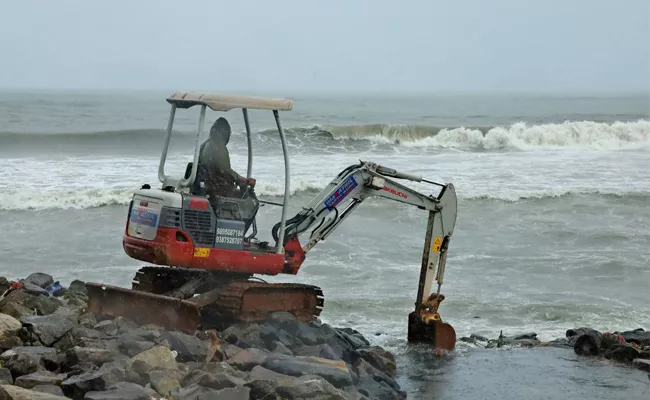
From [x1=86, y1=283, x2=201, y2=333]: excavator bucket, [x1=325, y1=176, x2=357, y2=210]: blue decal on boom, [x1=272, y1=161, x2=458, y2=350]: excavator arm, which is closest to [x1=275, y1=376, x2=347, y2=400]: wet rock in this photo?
[x1=86, y1=283, x2=201, y2=333]: excavator bucket

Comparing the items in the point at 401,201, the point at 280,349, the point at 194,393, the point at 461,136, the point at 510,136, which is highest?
the point at 401,201

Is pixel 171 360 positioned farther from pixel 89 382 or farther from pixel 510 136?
pixel 510 136

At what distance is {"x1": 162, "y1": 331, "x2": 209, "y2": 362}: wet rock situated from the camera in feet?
28.9

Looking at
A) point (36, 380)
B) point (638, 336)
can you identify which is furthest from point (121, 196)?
point (36, 380)

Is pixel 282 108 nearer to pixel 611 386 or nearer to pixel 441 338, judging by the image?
pixel 441 338

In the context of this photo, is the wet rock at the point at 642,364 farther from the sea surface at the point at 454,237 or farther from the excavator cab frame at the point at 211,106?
the excavator cab frame at the point at 211,106

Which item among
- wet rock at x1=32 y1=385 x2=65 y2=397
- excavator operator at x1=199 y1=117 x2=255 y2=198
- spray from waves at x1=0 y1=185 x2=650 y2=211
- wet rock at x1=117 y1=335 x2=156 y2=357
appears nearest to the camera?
wet rock at x1=32 y1=385 x2=65 y2=397

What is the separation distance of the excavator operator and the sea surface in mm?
902

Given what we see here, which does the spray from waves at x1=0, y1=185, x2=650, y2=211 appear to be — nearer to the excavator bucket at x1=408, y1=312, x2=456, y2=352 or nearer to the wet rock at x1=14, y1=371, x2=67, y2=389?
the excavator bucket at x1=408, y1=312, x2=456, y2=352

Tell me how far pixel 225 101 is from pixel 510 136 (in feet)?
123

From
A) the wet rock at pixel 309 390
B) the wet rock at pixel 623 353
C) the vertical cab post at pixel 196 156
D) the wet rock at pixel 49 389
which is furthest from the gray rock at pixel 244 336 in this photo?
the wet rock at pixel 623 353

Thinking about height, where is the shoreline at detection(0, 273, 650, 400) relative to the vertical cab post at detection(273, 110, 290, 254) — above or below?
below

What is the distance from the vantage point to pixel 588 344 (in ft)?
40.8

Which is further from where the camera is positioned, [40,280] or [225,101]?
[40,280]
